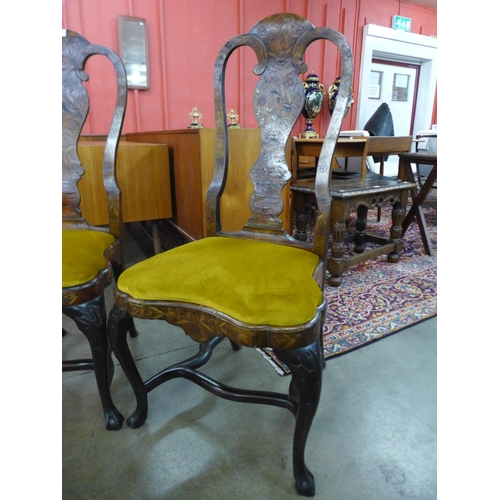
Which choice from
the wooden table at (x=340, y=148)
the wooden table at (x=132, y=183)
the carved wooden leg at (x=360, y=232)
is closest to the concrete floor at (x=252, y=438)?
the wooden table at (x=132, y=183)

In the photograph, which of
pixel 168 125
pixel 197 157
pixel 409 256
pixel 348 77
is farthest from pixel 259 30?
pixel 168 125

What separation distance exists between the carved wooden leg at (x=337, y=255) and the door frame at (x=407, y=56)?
405 centimetres

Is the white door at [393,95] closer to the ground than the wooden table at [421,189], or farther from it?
farther from it

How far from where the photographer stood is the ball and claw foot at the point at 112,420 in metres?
1.06

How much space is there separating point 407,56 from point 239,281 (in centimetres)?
624

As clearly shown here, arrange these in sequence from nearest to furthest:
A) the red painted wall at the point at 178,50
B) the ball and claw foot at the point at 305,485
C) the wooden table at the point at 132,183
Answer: the ball and claw foot at the point at 305,485 < the wooden table at the point at 132,183 < the red painted wall at the point at 178,50

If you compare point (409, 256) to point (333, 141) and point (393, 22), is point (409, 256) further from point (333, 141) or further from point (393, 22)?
point (393, 22)

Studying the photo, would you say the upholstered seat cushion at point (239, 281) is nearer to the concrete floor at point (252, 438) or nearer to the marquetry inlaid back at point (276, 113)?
the marquetry inlaid back at point (276, 113)

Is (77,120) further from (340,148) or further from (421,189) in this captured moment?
(421,189)

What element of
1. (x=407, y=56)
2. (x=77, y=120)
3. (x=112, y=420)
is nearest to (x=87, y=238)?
(x=77, y=120)

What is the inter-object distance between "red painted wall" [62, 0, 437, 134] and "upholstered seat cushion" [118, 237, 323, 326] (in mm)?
3228

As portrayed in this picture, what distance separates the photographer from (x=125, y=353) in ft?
3.19

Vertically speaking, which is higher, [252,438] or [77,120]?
[77,120]
